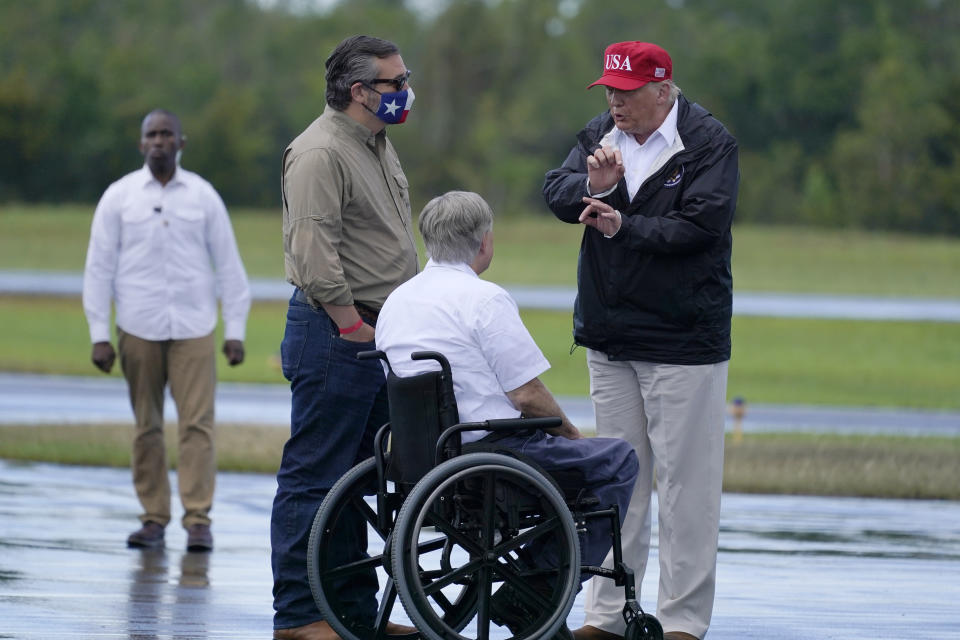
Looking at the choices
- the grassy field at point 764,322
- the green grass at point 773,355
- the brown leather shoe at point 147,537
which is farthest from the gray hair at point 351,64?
the grassy field at point 764,322

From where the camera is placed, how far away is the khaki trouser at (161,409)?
28.0 ft

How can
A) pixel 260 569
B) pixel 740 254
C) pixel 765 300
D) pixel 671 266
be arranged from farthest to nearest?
pixel 740 254 < pixel 765 300 < pixel 260 569 < pixel 671 266

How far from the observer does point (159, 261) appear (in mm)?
8602

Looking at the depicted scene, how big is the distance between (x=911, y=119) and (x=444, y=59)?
25.7 m

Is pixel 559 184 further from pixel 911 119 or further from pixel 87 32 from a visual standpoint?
pixel 87 32

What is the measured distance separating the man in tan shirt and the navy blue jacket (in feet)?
2.11

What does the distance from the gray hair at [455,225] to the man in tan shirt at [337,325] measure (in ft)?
1.54

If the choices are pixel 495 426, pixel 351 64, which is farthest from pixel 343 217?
pixel 495 426

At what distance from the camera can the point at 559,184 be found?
6.11 metres

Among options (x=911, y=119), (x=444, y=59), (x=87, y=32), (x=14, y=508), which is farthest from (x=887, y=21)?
(x=14, y=508)

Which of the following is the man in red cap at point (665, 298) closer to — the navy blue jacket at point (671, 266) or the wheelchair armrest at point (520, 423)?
the navy blue jacket at point (671, 266)

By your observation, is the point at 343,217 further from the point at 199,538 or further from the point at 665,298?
the point at 199,538

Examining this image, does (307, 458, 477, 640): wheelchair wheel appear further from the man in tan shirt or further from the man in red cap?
the man in red cap

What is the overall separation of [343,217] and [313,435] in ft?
2.56
